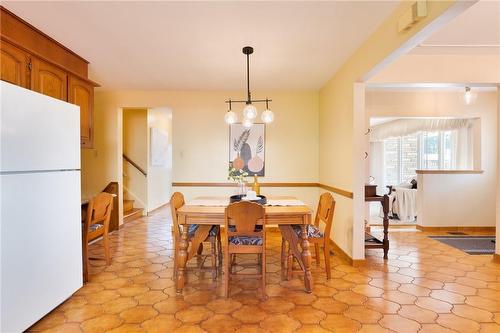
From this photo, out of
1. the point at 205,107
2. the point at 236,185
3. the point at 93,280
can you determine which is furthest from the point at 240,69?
the point at 93,280

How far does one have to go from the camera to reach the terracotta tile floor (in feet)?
6.86

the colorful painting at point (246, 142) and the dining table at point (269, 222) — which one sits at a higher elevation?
the colorful painting at point (246, 142)

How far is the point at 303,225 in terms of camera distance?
266 centimetres

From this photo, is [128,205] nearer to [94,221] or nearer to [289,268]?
[94,221]

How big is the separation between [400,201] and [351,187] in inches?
132

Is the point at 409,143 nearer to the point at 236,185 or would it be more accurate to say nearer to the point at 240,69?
the point at 236,185

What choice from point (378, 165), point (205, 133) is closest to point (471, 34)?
point (205, 133)

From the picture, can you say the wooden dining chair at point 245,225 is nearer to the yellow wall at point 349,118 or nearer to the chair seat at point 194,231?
the chair seat at point 194,231

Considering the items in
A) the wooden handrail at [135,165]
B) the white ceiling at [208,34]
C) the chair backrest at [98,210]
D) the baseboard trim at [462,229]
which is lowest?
the baseboard trim at [462,229]

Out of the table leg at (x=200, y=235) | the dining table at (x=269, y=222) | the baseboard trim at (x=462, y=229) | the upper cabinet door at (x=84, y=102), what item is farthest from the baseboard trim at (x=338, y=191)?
the upper cabinet door at (x=84, y=102)

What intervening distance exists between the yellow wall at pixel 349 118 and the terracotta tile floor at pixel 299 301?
0.58 meters

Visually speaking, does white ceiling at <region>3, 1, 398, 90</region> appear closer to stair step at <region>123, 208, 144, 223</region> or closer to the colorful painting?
the colorful painting

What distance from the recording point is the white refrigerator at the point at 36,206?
5.89 feet

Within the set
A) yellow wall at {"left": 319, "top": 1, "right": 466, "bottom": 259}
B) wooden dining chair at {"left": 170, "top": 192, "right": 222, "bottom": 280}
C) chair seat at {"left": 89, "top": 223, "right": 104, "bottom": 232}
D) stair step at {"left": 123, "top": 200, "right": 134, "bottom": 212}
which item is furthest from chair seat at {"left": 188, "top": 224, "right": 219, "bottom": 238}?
stair step at {"left": 123, "top": 200, "right": 134, "bottom": 212}
